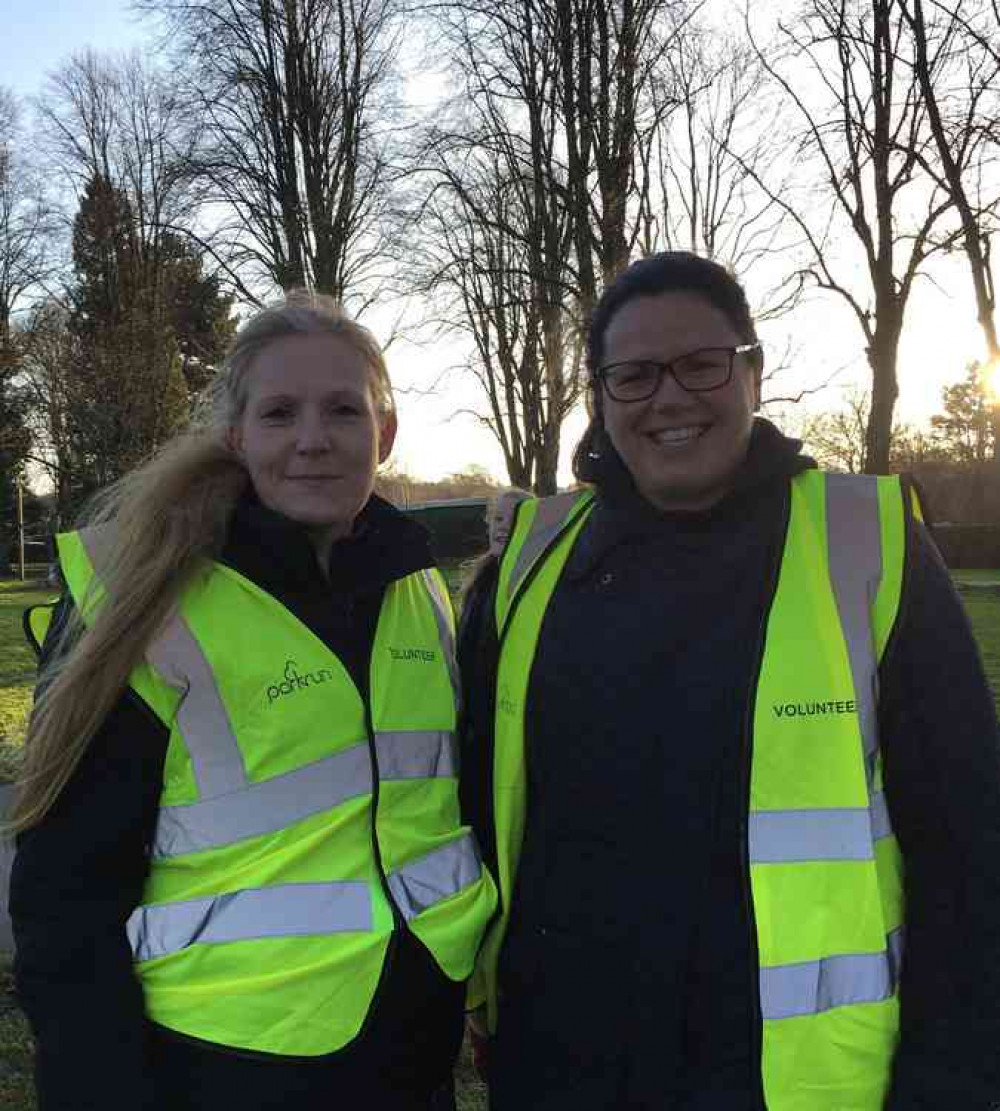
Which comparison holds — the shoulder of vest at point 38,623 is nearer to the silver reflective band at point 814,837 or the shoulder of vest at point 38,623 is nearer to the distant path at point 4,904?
the silver reflective band at point 814,837

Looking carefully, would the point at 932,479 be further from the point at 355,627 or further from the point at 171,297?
the point at 355,627

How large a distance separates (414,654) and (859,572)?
0.88 meters

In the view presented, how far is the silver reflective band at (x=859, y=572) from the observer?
160 cm

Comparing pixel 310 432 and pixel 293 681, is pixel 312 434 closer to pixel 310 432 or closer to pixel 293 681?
pixel 310 432

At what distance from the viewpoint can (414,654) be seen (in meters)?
1.97

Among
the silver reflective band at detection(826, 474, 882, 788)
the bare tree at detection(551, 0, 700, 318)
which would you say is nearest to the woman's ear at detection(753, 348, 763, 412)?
the silver reflective band at detection(826, 474, 882, 788)

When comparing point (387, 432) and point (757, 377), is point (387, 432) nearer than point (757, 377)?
No

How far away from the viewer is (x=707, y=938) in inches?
63.4

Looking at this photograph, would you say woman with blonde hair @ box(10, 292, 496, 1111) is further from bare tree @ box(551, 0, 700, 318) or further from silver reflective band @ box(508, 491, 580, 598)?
bare tree @ box(551, 0, 700, 318)

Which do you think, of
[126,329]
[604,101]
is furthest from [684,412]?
[126,329]

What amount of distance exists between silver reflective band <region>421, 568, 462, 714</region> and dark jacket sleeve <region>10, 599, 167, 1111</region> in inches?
25.9

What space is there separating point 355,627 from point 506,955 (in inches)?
27.9

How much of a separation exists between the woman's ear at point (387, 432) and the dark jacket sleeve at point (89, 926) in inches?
34.1

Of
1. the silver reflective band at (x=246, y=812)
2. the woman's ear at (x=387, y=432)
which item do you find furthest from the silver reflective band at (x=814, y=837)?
the woman's ear at (x=387, y=432)
